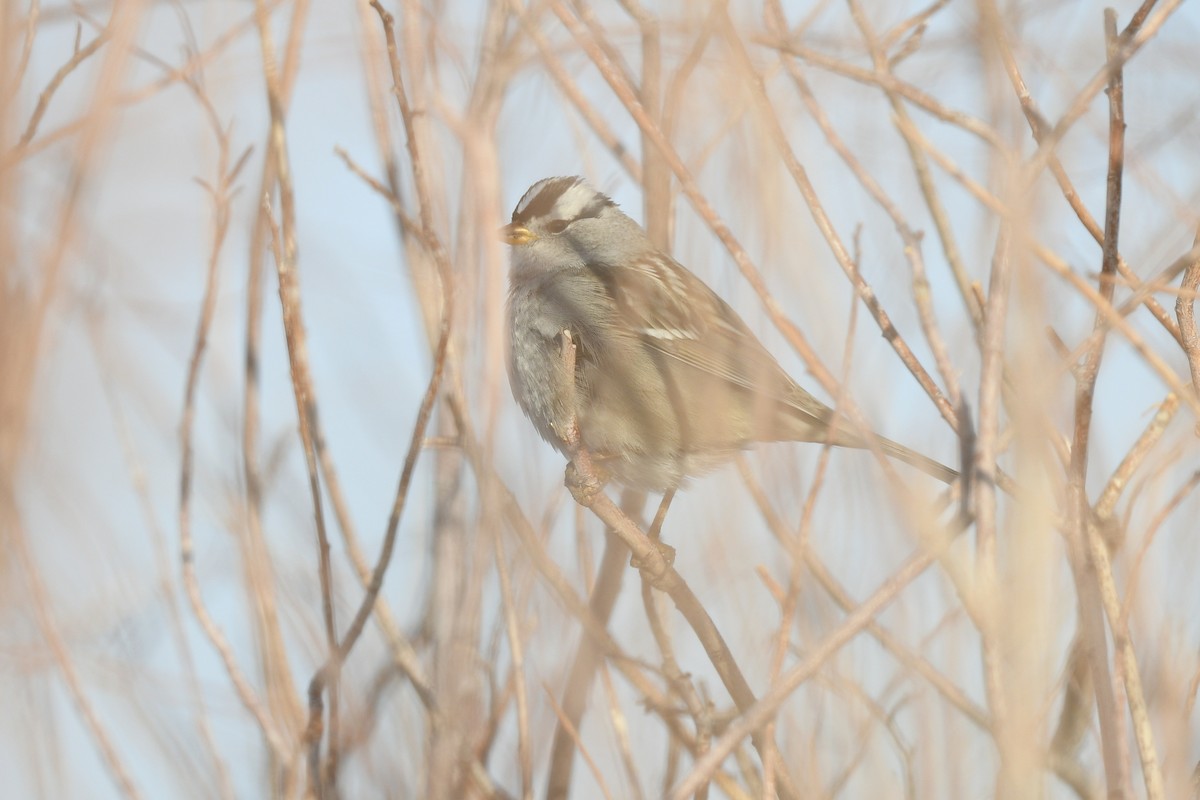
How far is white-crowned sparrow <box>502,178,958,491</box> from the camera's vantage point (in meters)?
3.32

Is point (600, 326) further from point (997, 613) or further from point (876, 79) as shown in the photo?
point (997, 613)

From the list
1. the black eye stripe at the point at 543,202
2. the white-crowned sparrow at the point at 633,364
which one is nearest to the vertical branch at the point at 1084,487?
the white-crowned sparrow at the point at 633,364

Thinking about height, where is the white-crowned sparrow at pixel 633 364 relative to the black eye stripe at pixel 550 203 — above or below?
below

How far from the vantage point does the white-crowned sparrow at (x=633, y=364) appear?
10.9 feet

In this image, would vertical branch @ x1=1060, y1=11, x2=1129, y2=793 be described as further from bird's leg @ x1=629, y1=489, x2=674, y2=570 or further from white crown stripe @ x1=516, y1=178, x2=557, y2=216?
white crown stripe @ x1=516, y1=178, x2=557, y2=216

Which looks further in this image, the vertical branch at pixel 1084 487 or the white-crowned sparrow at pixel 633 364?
the white-crowned sparrow at pixel 633 364

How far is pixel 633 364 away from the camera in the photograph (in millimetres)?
3549

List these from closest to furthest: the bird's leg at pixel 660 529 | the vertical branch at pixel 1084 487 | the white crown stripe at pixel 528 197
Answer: the vertical branch at pixel 1084 487
the bird's leg at pixel 660 529
the white crown stripe at pixel 528 197

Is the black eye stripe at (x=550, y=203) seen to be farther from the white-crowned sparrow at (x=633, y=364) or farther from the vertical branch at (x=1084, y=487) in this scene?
the vertical branch at (x=1084, y=487)

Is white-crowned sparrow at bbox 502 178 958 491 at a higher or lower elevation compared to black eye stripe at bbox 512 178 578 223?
lower

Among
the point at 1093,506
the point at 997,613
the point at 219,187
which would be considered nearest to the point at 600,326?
the point at 219,187

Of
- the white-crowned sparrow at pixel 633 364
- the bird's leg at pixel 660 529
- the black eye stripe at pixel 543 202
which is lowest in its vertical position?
the bird's leg at pixel 660 529

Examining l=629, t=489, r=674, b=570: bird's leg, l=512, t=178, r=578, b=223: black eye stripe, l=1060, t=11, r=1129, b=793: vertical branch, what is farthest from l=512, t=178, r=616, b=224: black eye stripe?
l=1060, t=11, r=1129, b=793: vertical branch

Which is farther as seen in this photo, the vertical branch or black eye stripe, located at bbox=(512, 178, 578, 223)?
black eye stripe, located at bbox=(512, 178, 578, 223)
